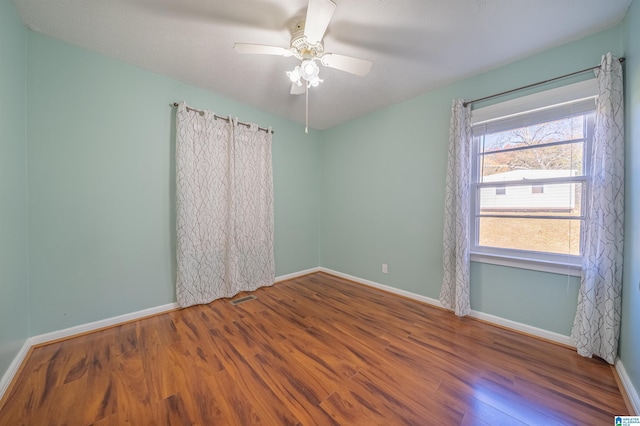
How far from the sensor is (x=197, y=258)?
2592 mm

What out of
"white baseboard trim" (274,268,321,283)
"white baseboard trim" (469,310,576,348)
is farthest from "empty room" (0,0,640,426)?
"white baseboard trim" (274,268,321,283)

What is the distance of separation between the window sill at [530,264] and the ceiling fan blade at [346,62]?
212 cm

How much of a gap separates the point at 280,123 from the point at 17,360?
344 centimetres

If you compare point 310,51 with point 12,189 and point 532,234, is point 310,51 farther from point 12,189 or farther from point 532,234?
point 532,234

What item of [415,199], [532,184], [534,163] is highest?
[534,163]

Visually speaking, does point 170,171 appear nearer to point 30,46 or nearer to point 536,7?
point 30,46

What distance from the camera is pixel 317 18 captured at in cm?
138

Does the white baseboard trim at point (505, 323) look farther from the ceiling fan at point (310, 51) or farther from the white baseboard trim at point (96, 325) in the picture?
the white baseboard trim at point (96, 325)

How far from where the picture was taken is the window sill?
183 centimetres

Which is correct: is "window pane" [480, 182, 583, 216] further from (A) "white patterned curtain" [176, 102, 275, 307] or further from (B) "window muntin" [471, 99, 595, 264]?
(A) "white patterned curtain" [176, 102, 275, 307]

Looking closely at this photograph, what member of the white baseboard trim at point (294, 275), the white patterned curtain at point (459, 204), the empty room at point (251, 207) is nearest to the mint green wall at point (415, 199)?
the empty room at point (251, 207)

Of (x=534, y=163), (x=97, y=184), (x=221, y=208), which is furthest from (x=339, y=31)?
(x=97, y=184)

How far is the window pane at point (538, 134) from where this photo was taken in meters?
1.88

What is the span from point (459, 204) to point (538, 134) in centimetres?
89
